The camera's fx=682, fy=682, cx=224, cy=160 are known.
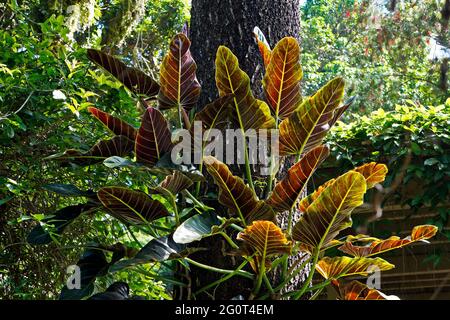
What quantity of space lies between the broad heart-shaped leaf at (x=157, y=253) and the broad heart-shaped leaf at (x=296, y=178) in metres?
0.30

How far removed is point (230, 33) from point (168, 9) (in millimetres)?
7398

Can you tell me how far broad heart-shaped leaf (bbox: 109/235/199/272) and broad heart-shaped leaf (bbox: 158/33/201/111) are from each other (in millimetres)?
478

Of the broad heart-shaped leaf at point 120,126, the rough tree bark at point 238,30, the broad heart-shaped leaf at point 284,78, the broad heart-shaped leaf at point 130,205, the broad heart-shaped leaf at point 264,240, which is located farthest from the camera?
the rough tree bark at point 238,30

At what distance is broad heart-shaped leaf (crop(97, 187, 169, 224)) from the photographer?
1899 millimetres

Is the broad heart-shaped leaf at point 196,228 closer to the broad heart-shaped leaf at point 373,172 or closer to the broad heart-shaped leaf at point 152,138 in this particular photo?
the broad heart-shaped leaf at point 152,138

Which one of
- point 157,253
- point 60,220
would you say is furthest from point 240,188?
point 60,220

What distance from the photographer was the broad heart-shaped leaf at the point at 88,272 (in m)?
1.96

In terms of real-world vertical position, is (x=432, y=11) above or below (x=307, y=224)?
above

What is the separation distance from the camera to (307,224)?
72.5 inches

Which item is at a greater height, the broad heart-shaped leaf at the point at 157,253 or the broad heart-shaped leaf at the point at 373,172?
the broad heart-shaped leaf at the point at 373,172

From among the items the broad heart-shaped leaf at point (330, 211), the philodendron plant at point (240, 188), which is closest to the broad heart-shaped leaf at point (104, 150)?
the philodendron plant at point (240, 188)

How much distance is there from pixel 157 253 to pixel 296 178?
0.44 m
